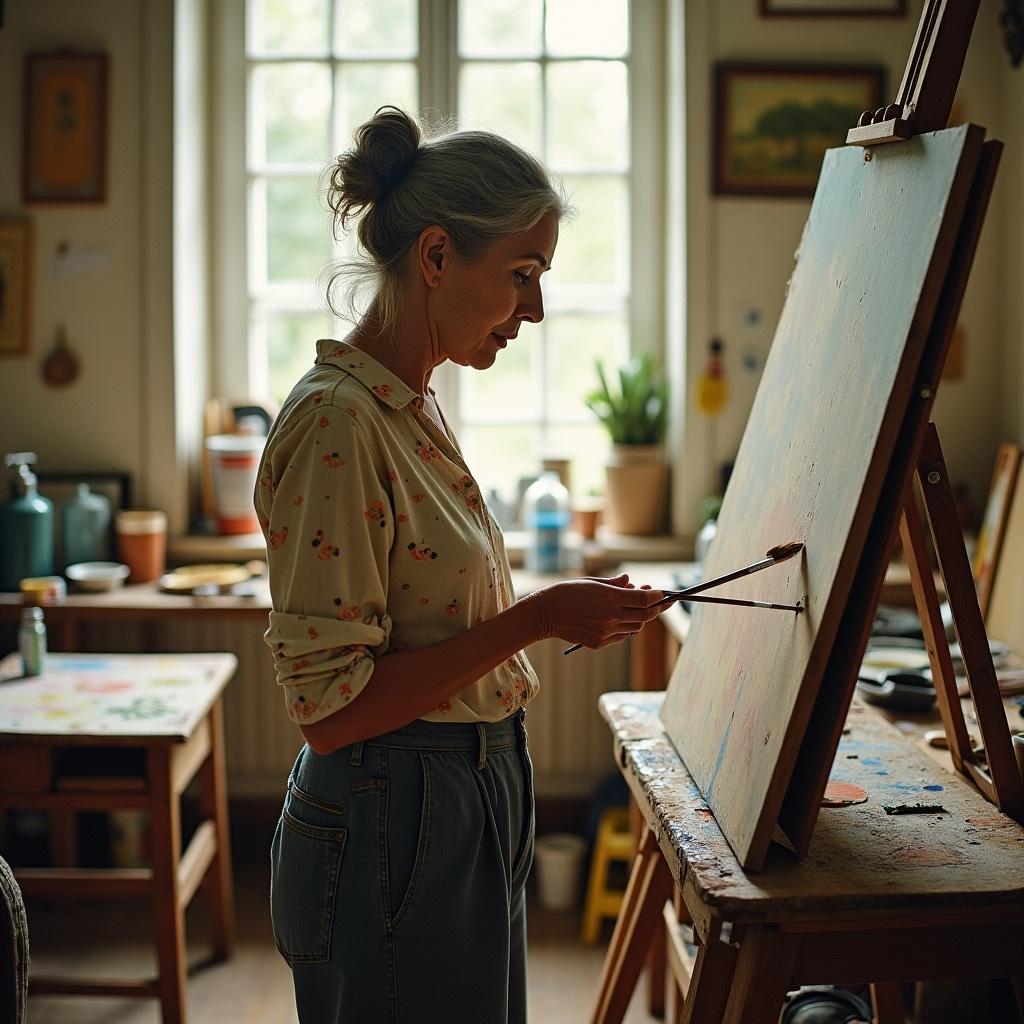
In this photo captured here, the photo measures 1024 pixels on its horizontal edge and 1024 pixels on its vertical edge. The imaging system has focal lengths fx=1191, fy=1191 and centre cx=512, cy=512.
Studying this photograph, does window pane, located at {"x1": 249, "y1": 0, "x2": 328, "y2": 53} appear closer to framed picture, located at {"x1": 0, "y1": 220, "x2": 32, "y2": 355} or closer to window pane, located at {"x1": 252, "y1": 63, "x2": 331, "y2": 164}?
window pane, located at {"x1": 252, "y1": 63, "x2": 331, "y2": 164}

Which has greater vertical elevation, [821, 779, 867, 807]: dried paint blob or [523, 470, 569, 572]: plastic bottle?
[523, 470, 569, 572]: plastic bottle

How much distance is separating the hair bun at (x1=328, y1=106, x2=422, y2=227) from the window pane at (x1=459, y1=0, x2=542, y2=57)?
2185 mm

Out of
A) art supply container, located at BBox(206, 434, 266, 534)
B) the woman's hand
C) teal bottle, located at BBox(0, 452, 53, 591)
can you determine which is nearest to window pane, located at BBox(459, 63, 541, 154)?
art supply container, located at BBox(206, 434, 266, 534)

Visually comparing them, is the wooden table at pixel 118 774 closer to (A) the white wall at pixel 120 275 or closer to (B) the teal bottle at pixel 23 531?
(B) the teal bottle at pixel 23 531

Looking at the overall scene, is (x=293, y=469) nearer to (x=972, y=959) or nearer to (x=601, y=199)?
(x=972, y=959)

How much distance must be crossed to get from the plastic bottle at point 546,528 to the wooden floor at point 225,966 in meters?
0.92

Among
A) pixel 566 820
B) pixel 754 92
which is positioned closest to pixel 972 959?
pixel 566 820

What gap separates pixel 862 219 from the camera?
4.39ft

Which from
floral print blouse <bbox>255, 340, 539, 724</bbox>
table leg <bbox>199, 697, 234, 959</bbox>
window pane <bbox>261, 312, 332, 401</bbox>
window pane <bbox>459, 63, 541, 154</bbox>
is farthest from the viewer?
window pane <bbox>261, 312, 332, 401</bbox>

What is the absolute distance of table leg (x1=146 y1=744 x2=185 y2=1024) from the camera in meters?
2.35

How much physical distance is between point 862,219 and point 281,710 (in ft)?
7.96

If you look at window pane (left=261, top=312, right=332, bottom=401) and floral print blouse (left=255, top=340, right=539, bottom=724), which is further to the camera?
window pane (left=261, top=312, right=332, bottom=401)

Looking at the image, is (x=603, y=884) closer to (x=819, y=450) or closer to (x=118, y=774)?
(x=118, y=774)

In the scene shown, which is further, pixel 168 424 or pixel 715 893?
pixel 168 424
